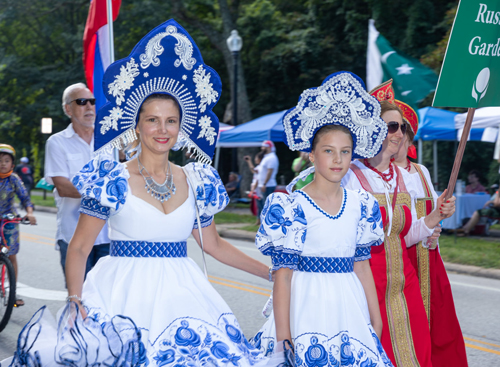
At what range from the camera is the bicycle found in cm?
597

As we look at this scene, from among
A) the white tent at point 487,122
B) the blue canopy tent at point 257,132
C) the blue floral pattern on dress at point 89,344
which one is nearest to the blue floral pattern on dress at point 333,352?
the blue floral pattern on dress at point 89,344

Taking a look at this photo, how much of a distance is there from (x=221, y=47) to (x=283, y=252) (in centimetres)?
1900

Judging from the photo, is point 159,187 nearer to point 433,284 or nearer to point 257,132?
point 433,284

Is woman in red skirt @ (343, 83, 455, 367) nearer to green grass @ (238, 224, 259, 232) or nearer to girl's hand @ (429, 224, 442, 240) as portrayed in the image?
girl's hand @ (429, 224, 442, 240)

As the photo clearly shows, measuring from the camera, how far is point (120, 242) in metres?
2.81

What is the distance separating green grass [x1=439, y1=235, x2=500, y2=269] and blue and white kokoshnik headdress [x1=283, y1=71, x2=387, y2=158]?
659 centimetres

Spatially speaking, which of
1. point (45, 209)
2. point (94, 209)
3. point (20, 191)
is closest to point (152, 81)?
point (94, 209)

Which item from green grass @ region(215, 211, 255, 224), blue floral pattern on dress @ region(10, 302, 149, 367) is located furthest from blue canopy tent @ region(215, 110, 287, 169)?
blue floral pattern on dress @ region(10, 302, 149, 367)

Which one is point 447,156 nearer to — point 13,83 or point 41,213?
point 41,213

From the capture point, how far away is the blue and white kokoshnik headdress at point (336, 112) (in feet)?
9.82

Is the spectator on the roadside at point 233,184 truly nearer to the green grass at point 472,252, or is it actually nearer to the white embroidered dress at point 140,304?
the green grass at point 472,252

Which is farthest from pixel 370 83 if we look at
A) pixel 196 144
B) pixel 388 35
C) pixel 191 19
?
pixel 191 19

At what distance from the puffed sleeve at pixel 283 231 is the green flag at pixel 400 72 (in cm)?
697

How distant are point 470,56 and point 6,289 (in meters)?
4.73
